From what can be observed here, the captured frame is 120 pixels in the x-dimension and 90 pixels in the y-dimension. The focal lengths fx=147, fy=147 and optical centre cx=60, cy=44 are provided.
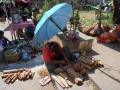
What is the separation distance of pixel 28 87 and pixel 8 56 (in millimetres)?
1873

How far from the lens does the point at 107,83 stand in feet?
11.7

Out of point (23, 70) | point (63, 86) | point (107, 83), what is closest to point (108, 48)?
point (107, 83)

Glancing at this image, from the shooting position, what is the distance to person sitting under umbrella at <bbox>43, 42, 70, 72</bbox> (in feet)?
13.5

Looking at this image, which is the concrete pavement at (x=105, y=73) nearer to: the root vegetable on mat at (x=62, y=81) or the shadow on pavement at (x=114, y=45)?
the shadow on pavement at (x=114, y=45)

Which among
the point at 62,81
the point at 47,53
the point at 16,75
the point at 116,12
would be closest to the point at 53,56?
the point at 47,53

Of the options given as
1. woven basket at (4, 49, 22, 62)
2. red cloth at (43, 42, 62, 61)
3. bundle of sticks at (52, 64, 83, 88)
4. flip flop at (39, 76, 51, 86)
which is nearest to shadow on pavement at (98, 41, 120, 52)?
bundle of sticks at (52, 64, 83, 88)

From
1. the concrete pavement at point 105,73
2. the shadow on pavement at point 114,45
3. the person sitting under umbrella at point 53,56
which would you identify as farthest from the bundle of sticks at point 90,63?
the shadow on pavement at point 114,45

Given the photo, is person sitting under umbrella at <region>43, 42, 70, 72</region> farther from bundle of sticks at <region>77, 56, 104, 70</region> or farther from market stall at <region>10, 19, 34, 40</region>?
market stall at <region>10, 19, 34, 40</region>

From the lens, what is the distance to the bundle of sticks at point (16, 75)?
452 centimetres

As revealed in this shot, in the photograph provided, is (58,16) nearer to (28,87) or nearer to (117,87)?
(28,87)

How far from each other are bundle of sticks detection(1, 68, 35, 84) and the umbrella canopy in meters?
1.19

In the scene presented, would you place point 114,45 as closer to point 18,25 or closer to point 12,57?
point 12,57

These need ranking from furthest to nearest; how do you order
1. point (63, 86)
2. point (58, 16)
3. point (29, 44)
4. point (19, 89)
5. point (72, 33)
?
point (29, 44)
point (72, 33)
point (58, 16)
point (19, 89)
point (63, 86)

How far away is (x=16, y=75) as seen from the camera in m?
4.67
